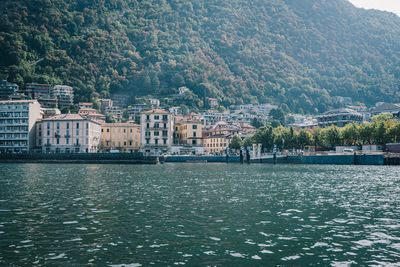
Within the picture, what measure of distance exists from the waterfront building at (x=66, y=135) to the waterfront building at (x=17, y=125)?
5175 millimetres

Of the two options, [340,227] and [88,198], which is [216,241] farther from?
[88,198]

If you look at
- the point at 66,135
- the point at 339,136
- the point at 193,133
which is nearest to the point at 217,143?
the point at 193,133

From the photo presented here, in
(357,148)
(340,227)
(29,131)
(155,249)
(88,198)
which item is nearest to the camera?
(155,249)

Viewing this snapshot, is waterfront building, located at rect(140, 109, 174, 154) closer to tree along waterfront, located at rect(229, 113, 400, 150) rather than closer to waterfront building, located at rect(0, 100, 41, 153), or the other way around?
tree along waterfront, located at rect(229, 113, 400, 150)

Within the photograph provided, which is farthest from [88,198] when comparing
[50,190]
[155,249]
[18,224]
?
[155,249]

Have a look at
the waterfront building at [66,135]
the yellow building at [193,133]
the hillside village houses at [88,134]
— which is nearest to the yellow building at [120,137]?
the hillside village houses at [88,134]

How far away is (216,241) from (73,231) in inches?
278

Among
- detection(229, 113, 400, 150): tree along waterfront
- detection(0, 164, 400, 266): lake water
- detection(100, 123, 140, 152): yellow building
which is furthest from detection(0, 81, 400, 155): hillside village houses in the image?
detection(0, 164, 400, 266): lake water

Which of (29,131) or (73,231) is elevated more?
(29,131)

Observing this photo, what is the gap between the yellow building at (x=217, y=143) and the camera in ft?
527

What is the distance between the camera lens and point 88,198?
2992 centimetres

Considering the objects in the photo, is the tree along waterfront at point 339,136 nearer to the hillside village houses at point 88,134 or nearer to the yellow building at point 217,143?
the yellow building at point 217,143

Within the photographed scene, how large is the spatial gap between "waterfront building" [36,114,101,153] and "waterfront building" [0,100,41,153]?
17.0 ft

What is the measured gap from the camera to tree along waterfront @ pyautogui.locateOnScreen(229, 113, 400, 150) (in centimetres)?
10244
